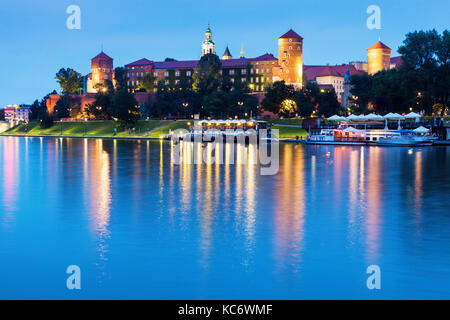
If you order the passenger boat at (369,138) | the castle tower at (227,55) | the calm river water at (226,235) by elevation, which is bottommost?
the calm river water at (226,235)

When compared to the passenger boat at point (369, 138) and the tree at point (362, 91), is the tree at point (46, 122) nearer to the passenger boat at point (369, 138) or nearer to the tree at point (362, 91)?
the tree at point (362, 91)

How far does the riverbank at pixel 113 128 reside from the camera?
71312mm

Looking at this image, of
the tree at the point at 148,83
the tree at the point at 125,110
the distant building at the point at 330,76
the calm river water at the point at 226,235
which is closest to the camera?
the calm river water at the point at 226,235

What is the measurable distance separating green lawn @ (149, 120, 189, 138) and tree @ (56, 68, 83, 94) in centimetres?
5197

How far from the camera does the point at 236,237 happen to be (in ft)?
47.5

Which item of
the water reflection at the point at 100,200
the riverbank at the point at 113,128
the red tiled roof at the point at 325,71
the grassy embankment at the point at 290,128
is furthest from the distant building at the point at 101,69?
the water reflection at the point at 100,200

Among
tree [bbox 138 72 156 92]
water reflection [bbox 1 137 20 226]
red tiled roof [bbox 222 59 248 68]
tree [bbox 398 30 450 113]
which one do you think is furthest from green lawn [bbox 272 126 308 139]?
tree [bbox 138 72 156 92]

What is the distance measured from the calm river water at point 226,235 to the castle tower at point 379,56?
10400 centimetres

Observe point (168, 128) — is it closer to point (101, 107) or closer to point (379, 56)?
point (101, 107)

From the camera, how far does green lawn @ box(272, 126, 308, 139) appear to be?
6662 cm

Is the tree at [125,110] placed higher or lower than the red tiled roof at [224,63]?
lower

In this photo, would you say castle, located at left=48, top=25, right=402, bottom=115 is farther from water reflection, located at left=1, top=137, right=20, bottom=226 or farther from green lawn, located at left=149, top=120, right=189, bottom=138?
water reflection, located at left=1, top=137, right=20, bottom=226

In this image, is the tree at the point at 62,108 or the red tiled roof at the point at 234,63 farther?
the red tiled roof at the point at 234,63
